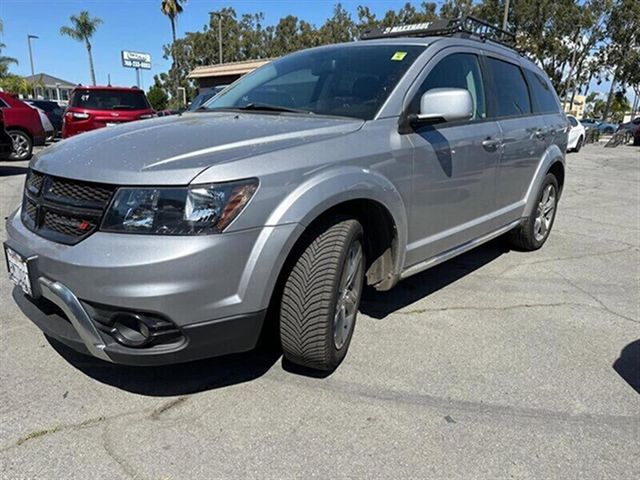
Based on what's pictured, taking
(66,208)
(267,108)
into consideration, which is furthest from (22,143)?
(66,208)

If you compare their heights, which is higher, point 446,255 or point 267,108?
point 267,108

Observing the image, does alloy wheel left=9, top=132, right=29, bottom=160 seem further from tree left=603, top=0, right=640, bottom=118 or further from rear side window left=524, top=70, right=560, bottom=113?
tree left=603, top=0, right=640, bottom=118

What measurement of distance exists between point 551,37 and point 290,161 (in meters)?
34.4

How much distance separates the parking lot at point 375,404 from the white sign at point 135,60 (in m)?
32.9

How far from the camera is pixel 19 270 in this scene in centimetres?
248

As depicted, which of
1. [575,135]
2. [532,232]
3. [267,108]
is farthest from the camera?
[575,135]

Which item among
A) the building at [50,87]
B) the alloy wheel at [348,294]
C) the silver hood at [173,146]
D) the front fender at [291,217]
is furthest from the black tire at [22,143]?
the building at [50,87]

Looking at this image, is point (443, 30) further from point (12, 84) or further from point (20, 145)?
point (12, 84)

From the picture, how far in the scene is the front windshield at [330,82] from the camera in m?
3.10

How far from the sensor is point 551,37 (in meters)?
31.2

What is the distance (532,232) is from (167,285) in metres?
4.16

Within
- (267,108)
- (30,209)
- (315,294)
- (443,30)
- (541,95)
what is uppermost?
(443,30)

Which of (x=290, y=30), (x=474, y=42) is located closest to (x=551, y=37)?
(x=290, y=30)

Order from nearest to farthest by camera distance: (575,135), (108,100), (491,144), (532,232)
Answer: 1. (491,144)
2. (532,232)
3. (108,100)
4. (575,135)
